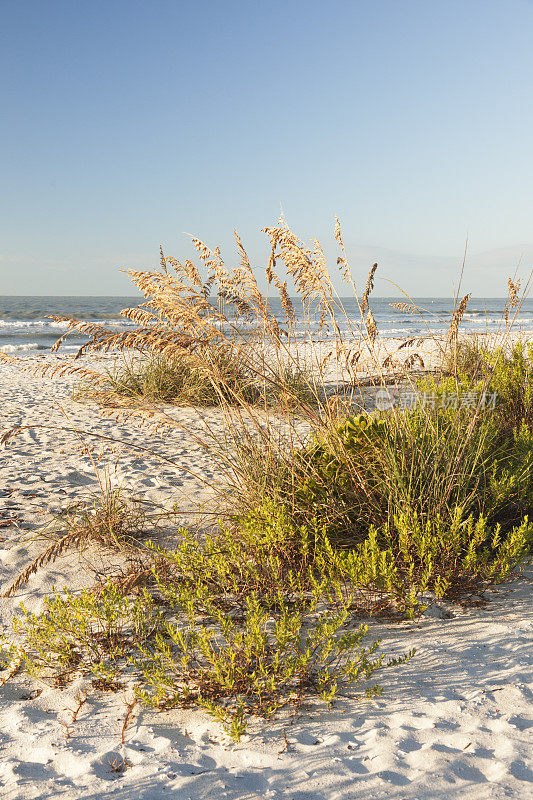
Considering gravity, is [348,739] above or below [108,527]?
below

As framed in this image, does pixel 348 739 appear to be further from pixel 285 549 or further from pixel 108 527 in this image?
pixel 108 527

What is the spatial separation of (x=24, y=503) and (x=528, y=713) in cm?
393

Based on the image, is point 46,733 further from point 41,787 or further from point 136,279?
point 136,279

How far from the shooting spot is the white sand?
1.83 m

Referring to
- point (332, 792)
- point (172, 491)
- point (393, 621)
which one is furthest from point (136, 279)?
point (332, 792)

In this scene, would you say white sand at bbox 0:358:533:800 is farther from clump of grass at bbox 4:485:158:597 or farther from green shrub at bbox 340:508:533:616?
clump of grass at bbox 4:485:158:597

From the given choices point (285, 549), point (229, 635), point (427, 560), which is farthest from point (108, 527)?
point (427, 560)

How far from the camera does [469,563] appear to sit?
274 centimetres

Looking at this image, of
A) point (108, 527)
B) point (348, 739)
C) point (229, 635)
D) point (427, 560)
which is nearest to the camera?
point (348, 739)

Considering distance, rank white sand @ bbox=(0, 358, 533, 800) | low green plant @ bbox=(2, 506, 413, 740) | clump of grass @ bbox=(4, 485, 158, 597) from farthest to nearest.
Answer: clump of grass @ bbox=(4, 485, 158, 597) < low green plant @ bbox=(2, 506, 413, 740) < white sand @ bbox=(0, 358, 533, 800)

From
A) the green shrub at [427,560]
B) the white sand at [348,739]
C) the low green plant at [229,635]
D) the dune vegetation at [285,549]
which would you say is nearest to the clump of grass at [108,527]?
the dune vegetation at [285,549]

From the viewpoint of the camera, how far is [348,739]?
2031mm

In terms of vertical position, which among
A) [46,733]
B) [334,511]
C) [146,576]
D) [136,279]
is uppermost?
[136,279]

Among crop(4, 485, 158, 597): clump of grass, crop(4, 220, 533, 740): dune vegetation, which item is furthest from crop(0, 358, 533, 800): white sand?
crop(4, 485, 158, 597): clump of grass
